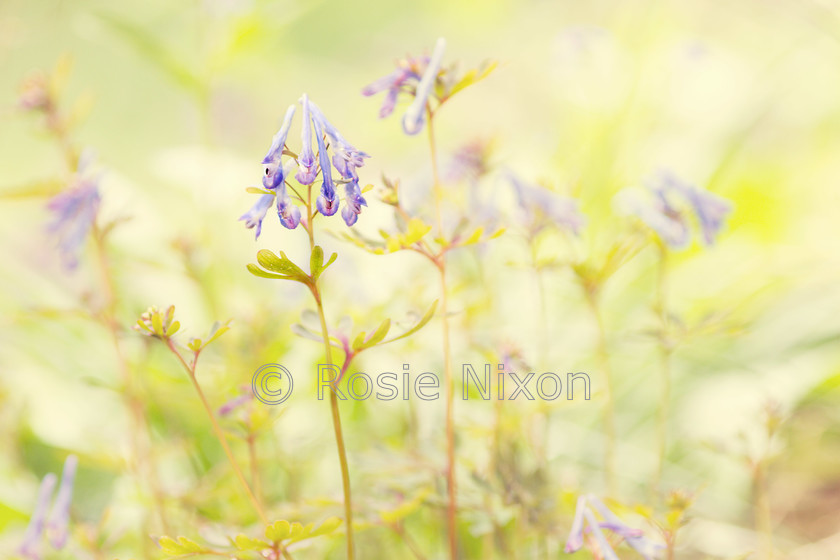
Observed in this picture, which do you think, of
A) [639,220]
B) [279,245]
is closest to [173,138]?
[279,245]

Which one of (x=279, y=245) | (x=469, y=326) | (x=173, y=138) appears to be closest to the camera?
(x=469, y=326)

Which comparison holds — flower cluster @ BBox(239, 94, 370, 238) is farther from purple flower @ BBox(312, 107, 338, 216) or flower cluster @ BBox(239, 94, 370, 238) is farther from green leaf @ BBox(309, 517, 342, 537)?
green leaf @ BBox(309, 517, 342, 537)

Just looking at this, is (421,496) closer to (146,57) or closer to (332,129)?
(332,129)

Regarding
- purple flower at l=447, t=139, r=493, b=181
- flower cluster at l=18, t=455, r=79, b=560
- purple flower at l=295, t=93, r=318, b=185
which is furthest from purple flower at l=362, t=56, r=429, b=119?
flower cluster at l=18, t=455, r=79, b=560

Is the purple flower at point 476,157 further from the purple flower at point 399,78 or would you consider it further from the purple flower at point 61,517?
the purple flower at point 61,517

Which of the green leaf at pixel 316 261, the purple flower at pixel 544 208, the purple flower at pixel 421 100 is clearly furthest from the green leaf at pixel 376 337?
the purple flower at pixel 544 208

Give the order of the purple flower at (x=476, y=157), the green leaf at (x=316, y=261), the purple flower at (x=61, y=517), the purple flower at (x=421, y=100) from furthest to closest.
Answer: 1. the purple flower at (x=476, y=157)
2. the purple flower at (x=61, y=517)
3. the purple flower at (x=421, y=100)
4. the green leaf at (x=316, y=261)
